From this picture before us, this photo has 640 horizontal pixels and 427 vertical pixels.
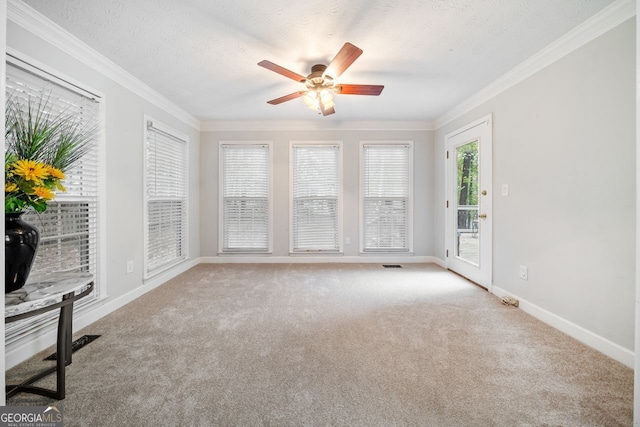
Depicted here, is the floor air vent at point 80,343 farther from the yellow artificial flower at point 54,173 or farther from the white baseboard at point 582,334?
the white baseboard at point 582,334

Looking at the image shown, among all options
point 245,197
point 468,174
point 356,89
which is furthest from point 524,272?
point 245,197

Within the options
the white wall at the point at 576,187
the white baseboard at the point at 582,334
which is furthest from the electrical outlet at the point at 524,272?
the white baseboard at the point at 582,334

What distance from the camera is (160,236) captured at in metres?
3.37

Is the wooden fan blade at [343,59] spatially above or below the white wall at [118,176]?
above

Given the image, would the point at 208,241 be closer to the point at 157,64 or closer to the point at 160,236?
the point at 160,236

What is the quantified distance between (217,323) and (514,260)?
3009 millimetres

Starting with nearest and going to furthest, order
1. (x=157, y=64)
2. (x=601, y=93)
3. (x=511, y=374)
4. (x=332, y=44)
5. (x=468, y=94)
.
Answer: (x=511, y=374)
(x=601, y=93)
(x=332, y=44)
(x=157, y=64)
(x=468, y=94)

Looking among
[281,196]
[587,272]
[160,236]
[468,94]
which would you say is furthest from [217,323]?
[468,94]

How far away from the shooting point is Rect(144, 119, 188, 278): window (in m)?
3.12

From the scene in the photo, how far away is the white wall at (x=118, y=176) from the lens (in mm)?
2069

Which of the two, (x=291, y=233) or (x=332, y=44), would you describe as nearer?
(x=332, y=44)

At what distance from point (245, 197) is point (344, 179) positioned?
1732mm

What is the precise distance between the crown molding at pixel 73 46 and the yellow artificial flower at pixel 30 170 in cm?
129

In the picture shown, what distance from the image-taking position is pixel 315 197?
172 inches
